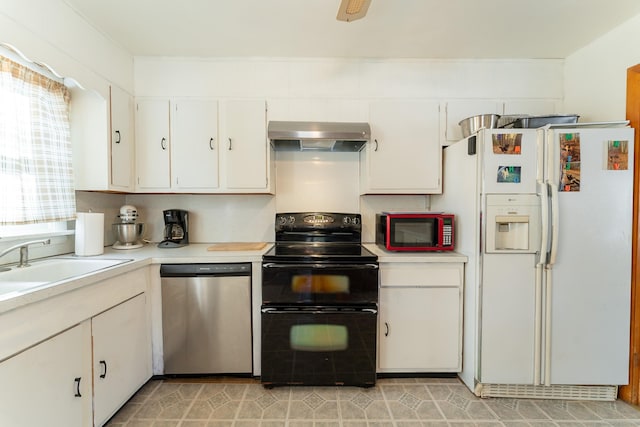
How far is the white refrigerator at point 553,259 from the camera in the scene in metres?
1.69

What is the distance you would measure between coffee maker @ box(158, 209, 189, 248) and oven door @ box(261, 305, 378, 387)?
103 cm

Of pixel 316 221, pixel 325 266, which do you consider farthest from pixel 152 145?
pixel 325 266

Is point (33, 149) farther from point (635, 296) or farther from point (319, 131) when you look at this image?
point (635, 296)

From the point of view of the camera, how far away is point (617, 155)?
1686mm

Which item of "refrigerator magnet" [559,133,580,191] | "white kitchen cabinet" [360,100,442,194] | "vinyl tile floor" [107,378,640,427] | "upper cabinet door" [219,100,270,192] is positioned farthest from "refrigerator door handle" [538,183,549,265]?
"upper cabinet door" [219,100,270,192]

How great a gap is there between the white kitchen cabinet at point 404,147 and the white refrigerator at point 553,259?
1.62ft

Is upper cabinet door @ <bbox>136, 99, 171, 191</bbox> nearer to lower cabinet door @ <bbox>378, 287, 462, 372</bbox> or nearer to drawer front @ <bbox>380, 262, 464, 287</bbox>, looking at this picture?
drawer front @ <bbox>380, 262, 464, 287</bbox>

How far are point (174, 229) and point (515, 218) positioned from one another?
2.56 meters

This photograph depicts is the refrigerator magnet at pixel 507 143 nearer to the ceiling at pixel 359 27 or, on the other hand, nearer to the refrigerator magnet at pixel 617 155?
the refrigerator magnet at pixel 617 155

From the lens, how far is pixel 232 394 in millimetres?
1838

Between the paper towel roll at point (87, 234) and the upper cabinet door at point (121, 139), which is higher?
the upper cabinet door at point (121, 139)

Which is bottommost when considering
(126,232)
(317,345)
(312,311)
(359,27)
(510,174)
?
(317,345)

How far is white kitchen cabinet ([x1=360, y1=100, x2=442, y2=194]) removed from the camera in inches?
88.4

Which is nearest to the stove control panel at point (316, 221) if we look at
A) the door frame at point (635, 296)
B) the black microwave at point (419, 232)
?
the black microwave at point (419, 232)
